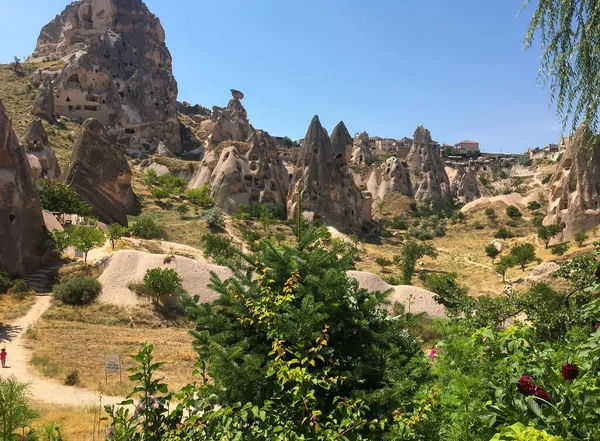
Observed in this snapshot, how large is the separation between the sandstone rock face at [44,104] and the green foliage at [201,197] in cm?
2317

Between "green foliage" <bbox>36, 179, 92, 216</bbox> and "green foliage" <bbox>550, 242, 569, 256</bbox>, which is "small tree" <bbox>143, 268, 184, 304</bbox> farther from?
"green foliage" <bbox>550, 242, 569, 256</bbox>

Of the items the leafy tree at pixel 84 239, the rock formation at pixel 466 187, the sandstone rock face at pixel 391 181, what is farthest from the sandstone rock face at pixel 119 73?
the rock formation at pixel 466 187

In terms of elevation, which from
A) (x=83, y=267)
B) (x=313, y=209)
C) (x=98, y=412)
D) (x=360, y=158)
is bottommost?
(x=98, y=412)

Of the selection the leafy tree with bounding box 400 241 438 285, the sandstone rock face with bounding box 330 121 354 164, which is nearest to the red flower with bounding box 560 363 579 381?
the leafy tree with bounding box 400 241 438 285

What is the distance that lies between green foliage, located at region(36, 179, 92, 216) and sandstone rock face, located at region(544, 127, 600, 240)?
34562 millimetres

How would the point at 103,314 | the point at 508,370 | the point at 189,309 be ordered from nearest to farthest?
the point at 508,370 < the point at 189,309 < the point at 103,314

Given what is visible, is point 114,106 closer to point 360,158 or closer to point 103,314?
point 360,158

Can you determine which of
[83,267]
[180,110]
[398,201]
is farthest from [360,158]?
[83,267]

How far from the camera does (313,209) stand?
39719mm

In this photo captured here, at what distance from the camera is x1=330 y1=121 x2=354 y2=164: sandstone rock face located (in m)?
46.3

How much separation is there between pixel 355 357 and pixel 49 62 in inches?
3255

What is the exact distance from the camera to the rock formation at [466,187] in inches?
2525

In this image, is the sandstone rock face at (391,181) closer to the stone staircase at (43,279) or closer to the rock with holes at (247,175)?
the rock with holes at (247,175)

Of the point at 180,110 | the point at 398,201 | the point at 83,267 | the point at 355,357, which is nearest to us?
the point at 355,357
